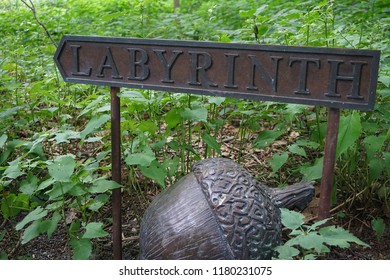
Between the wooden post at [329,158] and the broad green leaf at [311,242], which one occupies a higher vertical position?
the wooden post at [329,158]

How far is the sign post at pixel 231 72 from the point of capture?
1758 mm

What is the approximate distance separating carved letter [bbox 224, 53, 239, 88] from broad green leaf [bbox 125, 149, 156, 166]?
1.65 feet

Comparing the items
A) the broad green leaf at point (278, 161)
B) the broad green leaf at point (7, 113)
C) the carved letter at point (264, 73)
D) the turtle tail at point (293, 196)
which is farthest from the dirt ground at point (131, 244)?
the carved letter at point (264, 73)

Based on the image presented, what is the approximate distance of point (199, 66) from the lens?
1.99m

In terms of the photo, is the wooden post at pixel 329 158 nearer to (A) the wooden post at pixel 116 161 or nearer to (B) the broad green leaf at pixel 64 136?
(A) the wooden post at pixel 116 161

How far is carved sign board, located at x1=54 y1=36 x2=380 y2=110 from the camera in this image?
175cm

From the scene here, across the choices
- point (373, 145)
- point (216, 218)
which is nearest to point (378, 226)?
point (373, 145)

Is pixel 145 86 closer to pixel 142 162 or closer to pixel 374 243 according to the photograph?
pixel 142 162

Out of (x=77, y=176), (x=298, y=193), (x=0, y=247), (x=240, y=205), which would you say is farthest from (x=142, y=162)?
(x=0, y=247)

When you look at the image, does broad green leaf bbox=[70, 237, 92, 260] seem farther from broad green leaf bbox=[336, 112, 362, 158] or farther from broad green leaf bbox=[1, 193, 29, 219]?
broad green leaf bbox=[336, 112, 362, 158]

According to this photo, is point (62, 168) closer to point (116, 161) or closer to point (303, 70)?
point (116, 161)

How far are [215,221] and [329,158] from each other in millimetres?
527

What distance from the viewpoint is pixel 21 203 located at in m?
2.56

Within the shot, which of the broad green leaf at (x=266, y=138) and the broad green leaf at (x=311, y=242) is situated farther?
the broad green leaf at (x=266, y=138)
